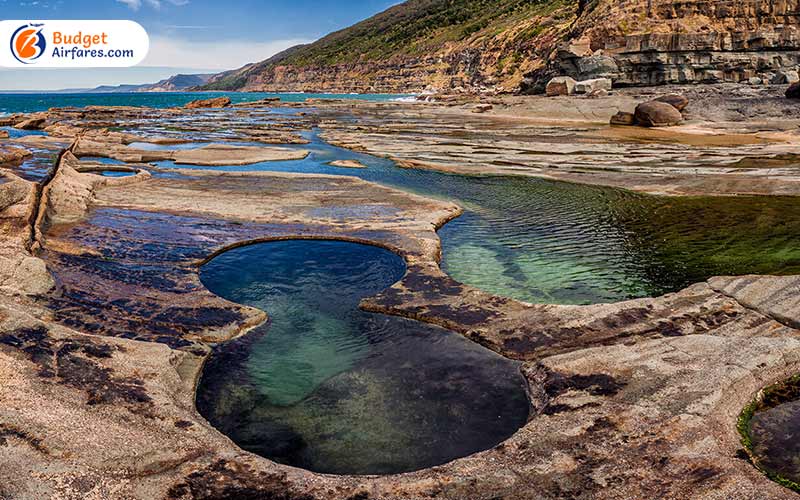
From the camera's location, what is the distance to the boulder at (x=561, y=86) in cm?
8006

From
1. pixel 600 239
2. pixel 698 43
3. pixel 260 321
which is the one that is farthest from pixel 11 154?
pixel 698 43

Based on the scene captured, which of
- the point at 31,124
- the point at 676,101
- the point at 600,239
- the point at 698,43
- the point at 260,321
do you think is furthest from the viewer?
the point at 698,43

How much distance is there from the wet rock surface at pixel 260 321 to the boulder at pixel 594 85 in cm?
6458

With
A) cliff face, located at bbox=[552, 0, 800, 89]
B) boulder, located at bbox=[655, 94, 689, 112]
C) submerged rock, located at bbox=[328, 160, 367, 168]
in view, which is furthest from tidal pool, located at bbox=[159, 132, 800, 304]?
cliff face, located at bbox=[552, 0, 800, 89]

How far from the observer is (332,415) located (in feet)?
29.3

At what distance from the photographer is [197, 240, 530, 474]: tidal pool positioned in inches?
319

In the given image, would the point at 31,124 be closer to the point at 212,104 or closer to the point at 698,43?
the point at 212,104

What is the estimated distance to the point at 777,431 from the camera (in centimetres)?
754

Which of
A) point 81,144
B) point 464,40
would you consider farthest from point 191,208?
point 464,40

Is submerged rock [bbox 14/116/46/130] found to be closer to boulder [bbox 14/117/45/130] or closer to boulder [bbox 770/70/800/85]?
boulder [bbox 14/117/45/130]

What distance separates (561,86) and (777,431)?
80.3m

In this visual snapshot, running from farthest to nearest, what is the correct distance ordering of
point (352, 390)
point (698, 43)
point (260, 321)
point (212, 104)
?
1. point (212, 104)
2. point (698, 43)
3. point (260, 321)
4. point (352, 390)

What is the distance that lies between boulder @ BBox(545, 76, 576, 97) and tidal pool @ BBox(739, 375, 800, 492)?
78.1 meters

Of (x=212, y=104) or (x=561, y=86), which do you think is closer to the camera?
(x=561, y=86)
